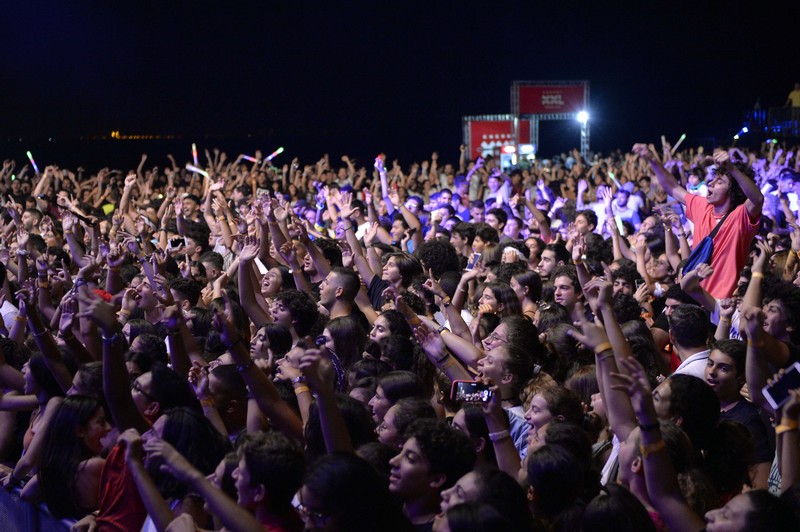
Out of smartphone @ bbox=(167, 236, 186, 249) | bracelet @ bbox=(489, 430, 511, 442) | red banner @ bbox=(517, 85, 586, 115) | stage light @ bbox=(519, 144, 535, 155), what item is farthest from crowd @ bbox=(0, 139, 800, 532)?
red banner @ bbox=(517, 85, 586, 115)

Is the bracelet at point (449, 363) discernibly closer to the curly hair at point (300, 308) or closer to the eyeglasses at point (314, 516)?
the curly hair at point (300, 308)

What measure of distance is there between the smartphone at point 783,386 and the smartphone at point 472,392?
0.94 metres

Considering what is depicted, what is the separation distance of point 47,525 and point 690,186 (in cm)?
926

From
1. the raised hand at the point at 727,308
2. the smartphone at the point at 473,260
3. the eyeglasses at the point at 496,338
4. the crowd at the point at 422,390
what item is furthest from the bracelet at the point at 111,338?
the smartphone at the point at 473,260

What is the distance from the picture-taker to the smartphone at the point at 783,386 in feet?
10.0

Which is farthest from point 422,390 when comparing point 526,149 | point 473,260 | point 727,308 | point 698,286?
point 526,149

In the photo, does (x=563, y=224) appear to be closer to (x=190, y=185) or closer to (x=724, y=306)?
(x=724, y=306)

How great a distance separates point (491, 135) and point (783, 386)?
19.0m

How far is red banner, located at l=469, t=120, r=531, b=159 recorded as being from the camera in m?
21.7

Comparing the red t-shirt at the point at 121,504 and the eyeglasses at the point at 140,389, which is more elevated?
the eyeglasses at the point at 140,389

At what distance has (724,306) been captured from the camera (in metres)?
5.12

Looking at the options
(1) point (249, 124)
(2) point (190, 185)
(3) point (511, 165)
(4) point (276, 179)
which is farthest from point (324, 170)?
(1) point (249, 124)

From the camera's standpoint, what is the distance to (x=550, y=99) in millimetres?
21766

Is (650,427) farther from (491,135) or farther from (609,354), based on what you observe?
(491,135)
